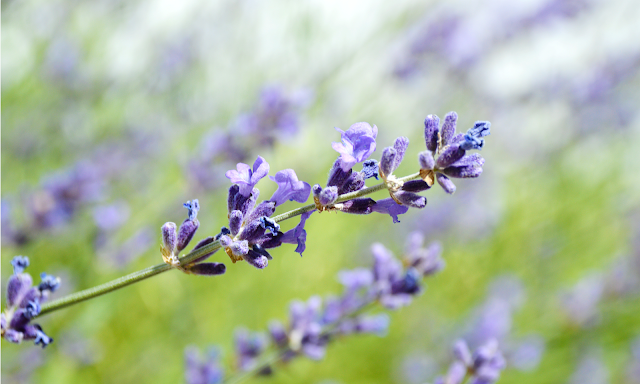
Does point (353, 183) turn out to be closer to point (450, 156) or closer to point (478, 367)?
point (450, 156)

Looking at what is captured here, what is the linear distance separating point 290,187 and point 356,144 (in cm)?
16

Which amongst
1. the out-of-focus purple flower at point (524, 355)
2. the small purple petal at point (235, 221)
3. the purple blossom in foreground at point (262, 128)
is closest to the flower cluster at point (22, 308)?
the small purple petal at point (235, 221)

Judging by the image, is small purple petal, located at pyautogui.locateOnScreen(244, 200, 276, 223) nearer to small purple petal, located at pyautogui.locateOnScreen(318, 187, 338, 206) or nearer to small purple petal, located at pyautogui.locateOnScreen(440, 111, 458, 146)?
small purple petal, located at pyautogui.locateOnScreen(318, 187, 338, 206)

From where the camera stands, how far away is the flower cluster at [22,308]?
85 cm

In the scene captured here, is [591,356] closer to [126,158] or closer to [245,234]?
Answer: [245,234]

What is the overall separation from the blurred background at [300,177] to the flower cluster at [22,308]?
43.4 inches

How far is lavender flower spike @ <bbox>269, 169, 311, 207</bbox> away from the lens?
2.81ft

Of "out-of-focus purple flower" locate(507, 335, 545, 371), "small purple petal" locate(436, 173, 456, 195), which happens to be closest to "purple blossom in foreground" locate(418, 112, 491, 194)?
"small purple petal" locate(436, 173, 456, 195)

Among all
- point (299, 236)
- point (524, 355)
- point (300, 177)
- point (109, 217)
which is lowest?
point (299, 236)

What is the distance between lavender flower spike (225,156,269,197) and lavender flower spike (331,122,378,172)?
0.47 feet

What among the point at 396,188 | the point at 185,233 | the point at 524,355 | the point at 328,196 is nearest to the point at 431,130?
the point at 396,188

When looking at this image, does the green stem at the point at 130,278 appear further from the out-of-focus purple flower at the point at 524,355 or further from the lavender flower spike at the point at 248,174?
the out-of-focus purple flower at the point at 524,355

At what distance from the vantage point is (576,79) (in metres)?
4.06

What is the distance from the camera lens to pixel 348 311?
4.91 ft
